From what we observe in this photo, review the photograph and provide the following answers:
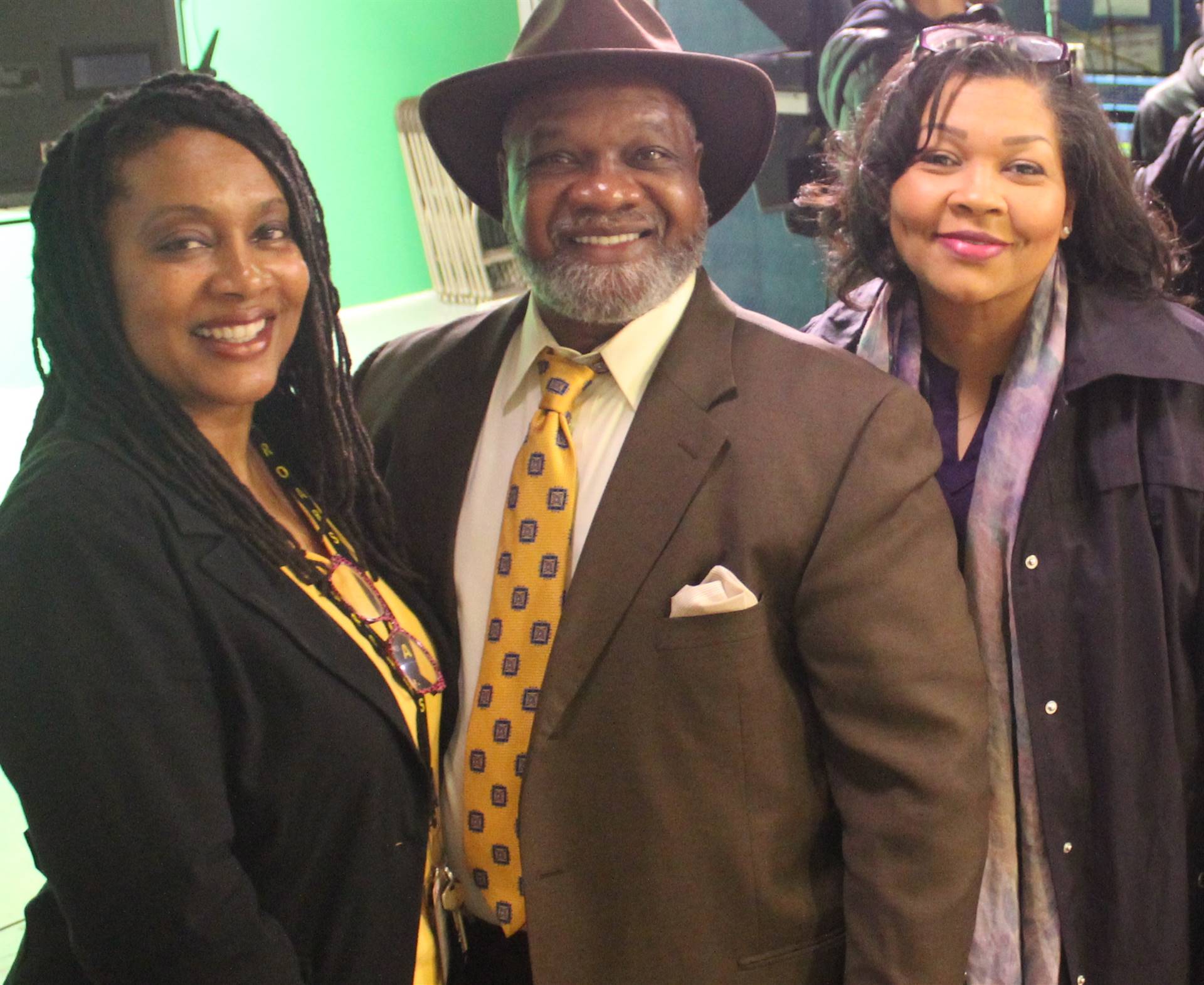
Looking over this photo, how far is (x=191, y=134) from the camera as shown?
127 centimetres

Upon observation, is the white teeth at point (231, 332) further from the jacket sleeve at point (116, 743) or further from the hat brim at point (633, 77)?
the hat brim at point (633, 77)

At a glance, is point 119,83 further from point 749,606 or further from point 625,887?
point 625,887

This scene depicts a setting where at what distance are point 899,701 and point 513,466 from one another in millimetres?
605

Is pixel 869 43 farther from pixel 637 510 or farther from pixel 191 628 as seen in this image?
pixel 191 628

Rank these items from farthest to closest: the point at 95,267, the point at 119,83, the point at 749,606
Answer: the point at 119,83, the point at 749,606, the point at 95,267

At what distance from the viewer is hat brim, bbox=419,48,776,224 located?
1.54 m

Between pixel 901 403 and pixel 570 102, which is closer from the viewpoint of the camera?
pixel 901 403

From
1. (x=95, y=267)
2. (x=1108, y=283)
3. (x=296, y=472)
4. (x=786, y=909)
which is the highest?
(x=95, y=267)

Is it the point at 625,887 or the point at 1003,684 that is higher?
the point at 1003,684

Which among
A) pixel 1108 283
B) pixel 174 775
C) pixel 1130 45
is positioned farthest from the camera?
pixel 1130 45

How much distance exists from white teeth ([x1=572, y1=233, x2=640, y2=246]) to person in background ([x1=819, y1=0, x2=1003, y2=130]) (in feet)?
2.33

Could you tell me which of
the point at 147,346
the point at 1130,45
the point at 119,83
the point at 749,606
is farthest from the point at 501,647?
the point at 1130,45

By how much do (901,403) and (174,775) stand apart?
3.13 ft

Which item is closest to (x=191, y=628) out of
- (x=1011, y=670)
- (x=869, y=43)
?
(x=1011, y=670)
